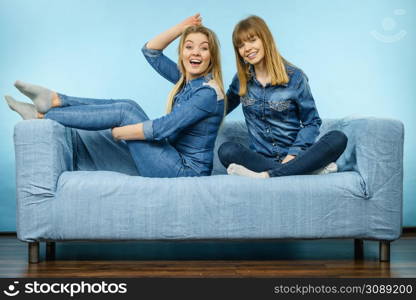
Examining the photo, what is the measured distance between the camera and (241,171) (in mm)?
2443

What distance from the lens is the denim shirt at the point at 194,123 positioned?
2.49 meters

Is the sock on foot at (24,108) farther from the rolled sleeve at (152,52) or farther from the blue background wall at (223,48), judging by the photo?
the blue background wall at (223,48)

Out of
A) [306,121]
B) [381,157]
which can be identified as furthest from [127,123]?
[381,157]

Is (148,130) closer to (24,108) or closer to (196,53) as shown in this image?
(196,53)

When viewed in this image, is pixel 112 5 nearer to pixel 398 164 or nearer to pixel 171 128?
pixel 171 128

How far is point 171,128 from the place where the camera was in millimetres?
2486

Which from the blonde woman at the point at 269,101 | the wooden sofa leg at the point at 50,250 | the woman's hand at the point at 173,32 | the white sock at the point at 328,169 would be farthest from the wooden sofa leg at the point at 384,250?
the wooden sofa leg at the point at 50,250

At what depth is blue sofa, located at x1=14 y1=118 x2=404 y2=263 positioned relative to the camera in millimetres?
2334

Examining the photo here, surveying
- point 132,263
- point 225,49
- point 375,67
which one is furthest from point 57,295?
point 375,67

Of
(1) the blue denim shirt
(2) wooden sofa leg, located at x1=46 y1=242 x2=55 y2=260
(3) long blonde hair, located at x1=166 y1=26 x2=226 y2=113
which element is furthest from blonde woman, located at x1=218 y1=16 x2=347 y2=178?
(2) wooden sofa leg, located at x1=46 y1=242 x2=55 y2=260

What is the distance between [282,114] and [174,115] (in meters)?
0.52

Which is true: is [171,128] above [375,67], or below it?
below

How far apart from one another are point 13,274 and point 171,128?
0.84 metres

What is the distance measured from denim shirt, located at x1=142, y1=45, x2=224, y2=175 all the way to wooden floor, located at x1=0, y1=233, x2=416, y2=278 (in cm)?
41
